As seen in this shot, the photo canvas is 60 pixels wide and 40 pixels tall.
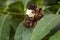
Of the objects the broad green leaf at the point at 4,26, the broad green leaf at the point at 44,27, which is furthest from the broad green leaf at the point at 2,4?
the broad green leaf at the point at 44,27

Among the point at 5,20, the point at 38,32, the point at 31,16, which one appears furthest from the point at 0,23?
the point at 38,32

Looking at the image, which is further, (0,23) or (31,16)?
(0,23)

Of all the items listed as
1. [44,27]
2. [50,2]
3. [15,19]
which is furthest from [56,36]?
[15,19]

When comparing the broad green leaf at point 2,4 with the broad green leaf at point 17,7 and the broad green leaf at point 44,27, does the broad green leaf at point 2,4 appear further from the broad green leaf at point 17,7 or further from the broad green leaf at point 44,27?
the broad green leaf at point 44,27

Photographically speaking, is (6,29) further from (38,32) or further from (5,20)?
(38,32)

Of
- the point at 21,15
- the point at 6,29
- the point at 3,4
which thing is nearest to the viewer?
the point at 6,29

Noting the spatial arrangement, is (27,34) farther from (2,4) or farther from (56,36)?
(2,4)

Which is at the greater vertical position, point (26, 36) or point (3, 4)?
point (3, 4)
